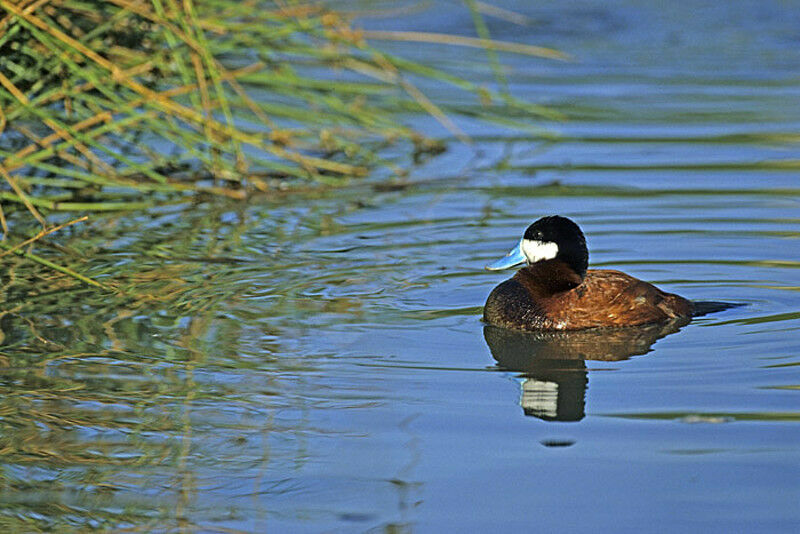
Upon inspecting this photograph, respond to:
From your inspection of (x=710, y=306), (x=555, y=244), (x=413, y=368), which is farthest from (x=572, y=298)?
(x=413, y=368)

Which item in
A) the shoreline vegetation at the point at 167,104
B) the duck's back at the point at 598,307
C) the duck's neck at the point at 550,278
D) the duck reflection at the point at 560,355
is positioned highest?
the shoreline vegetation at the point at 167,104

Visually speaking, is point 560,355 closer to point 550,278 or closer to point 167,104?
point 550,278

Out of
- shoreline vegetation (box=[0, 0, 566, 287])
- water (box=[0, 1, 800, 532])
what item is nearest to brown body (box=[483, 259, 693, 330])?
water (box=[0, 1, 800, 532])

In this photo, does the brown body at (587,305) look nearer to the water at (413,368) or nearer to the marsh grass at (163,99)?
the water at (413,368)

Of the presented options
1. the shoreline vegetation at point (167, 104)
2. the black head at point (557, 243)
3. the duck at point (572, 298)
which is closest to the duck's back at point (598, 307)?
the duck at point (572, 298)

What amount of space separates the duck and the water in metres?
0.14

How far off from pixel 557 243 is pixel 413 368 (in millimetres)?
940

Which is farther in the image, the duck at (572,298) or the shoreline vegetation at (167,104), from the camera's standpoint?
the shoreline vegetation at (167,104)

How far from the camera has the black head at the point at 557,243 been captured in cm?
556

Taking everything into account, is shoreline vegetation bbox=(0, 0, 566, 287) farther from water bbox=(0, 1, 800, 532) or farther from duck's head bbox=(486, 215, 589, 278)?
duck's head bbox=(486, 215, 589, 278)

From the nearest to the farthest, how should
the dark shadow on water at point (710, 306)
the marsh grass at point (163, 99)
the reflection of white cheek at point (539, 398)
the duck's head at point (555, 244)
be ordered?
the reflection of white cheek at point (539, 398) < the duck's head at point (555, 244) < the dark shadow on water at point (710, 306) < the marsh grass at point (163, 99)

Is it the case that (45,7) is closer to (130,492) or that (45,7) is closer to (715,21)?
(130,492)

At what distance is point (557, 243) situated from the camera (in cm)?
561

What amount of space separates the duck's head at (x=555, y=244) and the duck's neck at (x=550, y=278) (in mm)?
19
